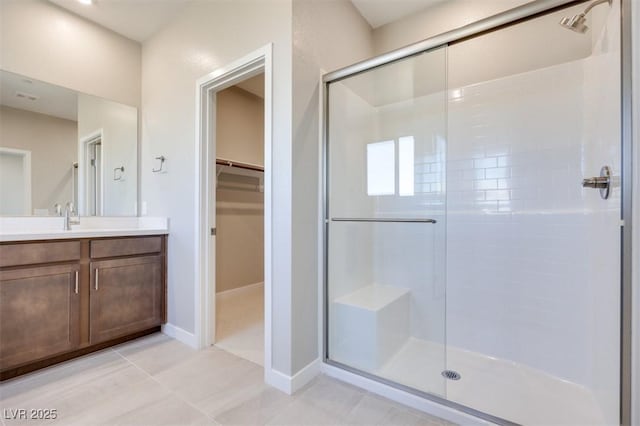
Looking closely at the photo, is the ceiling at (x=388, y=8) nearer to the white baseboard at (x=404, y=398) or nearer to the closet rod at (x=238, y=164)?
the closet rod at (x=238, y=164)

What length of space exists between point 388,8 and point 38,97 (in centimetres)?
278

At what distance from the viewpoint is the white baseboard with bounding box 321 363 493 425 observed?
1396 millimetres

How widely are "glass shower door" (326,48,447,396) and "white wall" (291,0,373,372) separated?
0.12 metres

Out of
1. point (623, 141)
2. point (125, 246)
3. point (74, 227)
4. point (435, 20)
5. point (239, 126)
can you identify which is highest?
point (435, 20)

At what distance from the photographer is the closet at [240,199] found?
3.38 m

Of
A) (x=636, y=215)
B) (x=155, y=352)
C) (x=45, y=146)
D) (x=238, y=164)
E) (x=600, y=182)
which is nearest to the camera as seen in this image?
(x=636, y=215)

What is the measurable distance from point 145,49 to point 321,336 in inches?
116

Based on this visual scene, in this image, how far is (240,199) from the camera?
3705 mm

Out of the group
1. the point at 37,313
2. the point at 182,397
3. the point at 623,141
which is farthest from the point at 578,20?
the point at 37,313

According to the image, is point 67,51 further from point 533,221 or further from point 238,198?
point 533,221

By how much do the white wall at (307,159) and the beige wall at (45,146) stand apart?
1968 mm

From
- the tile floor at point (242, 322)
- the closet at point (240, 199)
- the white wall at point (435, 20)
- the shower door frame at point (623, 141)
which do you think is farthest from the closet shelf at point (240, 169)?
the shower door frame at point (623, 141)

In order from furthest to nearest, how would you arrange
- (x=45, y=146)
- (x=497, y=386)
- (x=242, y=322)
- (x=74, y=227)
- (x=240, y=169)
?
(x=240, y=169), (x=242, y=322), (x=74, y=227), (x=45, y=146), (x=497, y=386)

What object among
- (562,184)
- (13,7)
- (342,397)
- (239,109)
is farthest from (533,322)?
(13,7)
